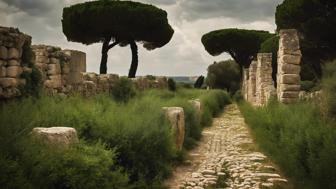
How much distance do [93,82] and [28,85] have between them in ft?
→ 16.1

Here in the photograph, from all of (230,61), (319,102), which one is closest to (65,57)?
(319,102)

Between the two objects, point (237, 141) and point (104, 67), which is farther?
point (104, 67)

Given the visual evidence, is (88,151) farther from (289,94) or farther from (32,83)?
(289,94)

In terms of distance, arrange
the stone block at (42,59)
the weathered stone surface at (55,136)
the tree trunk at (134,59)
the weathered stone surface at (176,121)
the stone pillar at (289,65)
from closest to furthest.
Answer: the weathered stone surface at (55,136)
the weathered stone surface at (176,121)
the stone block at (42,59)
the stone pillar at (289,65)
the tree trunk at (134,59)

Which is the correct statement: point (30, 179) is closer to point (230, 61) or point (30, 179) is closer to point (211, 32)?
point (211, 32)

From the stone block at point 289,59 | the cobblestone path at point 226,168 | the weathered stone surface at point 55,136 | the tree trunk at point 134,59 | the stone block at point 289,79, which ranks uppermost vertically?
the tree trunk at point 134,59

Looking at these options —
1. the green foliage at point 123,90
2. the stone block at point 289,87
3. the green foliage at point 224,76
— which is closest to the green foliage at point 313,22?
the stone block at point 289,87

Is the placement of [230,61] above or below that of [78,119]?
above

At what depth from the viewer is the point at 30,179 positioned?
3941 mm

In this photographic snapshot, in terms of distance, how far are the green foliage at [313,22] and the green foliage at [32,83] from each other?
17353mm

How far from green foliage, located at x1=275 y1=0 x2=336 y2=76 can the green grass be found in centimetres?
1628

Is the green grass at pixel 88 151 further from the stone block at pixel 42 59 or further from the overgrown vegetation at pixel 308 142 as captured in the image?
the overgrown vegetation at pixel 308 142

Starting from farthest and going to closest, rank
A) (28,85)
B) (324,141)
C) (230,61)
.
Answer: (230,61), (28,85), (324,141)

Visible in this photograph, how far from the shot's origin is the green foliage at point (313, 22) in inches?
886
